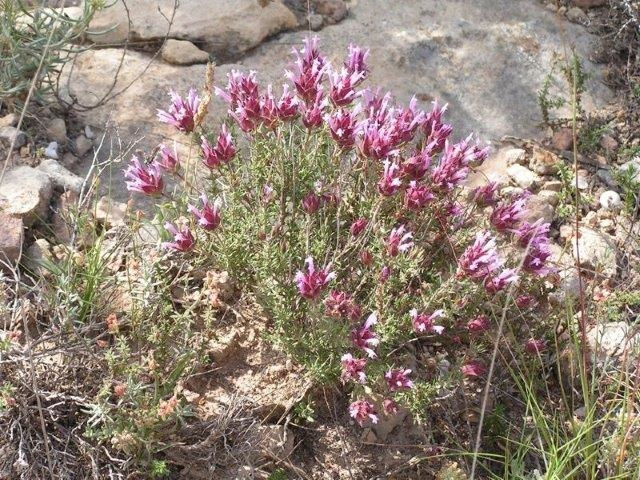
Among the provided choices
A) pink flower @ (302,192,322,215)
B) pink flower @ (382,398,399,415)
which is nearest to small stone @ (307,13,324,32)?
pink flower @ (302,192,322,215)

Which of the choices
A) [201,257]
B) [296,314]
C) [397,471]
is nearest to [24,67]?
[201,257]

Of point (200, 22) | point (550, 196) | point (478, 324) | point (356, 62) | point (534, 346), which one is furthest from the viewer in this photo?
point (200, 22)

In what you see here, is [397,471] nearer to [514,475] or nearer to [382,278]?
[514,475]

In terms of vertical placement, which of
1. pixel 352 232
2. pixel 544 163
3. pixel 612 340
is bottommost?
pixel 612 340

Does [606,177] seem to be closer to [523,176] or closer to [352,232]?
[523,176]

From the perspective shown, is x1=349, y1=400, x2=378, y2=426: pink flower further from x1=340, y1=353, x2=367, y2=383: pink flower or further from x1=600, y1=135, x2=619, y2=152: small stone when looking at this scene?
x1=600, y1=135, x2=619, y2=152: small stone

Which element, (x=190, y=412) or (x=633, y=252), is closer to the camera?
(x=190, y=412)

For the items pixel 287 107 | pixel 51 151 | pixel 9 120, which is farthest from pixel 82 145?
pixel 287 107
